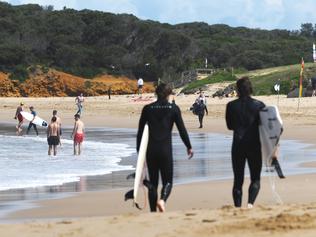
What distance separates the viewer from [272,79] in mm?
45938

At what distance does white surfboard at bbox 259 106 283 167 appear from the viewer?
8398 mm

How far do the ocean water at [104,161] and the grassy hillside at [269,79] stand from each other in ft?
55.5

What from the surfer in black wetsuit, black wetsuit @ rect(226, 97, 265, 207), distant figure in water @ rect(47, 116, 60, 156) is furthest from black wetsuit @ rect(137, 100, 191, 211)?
distant figure in water @ rect(47, 116, 60, 156)

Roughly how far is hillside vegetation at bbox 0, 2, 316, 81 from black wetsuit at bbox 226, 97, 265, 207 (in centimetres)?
4983

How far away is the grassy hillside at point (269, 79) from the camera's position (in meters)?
43.8

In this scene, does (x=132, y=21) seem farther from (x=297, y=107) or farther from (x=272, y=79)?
(x=297, y=107)

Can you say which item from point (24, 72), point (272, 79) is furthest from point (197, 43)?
point (272, 79)

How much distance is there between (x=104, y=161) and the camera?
1889cm

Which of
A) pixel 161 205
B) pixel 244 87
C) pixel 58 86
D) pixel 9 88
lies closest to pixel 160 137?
pixel 161 205

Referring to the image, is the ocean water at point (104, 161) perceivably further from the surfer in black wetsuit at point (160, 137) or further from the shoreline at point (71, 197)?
the surfer in black wetsuit at point (160, 137)

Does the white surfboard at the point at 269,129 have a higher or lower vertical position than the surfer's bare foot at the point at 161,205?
higher

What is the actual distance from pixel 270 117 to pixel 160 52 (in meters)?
59.3

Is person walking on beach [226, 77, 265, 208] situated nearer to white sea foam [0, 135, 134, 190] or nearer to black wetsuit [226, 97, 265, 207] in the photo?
black wetsuit [226, 97, 265, 207]

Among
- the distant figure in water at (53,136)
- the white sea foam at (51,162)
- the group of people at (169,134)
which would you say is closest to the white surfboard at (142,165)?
the group of people at (169,134)
